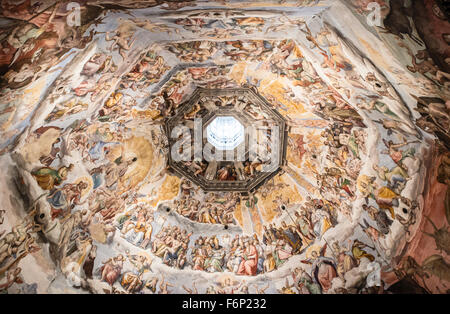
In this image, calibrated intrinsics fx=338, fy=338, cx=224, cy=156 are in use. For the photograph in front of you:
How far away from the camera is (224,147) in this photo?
489 inches

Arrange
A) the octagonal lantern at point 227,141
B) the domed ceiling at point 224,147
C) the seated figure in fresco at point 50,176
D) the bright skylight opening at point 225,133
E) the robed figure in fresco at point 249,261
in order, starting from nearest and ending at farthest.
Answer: the domed ceiling at point 224,147, the seated figure in fresco at point 50,176, the octagonal lantern at point 227,141, the robed figure in fresco at point 249,261, the bright skylight opening at point 225,133

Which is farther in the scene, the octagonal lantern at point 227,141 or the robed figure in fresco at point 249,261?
the robed figure in fresco at point 249,261

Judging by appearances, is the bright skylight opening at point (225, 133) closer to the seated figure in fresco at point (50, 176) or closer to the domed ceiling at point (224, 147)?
→ the domed ceiling at point (224, 147)

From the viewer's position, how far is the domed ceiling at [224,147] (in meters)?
6.53

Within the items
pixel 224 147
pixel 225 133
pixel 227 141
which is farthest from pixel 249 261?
pixel 225 133

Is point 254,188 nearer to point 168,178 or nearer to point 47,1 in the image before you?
point 168,178

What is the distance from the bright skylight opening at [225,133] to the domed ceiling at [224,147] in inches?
3.3

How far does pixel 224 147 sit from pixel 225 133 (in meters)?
0.80

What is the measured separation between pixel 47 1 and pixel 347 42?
18.5 ft

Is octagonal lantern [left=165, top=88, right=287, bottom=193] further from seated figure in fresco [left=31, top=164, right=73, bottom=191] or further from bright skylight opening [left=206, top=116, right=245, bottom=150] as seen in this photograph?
seated figure in fresco [left=31, top=164, right=73, bottom=191]

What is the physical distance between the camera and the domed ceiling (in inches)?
257

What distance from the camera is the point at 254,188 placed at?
39.7ft

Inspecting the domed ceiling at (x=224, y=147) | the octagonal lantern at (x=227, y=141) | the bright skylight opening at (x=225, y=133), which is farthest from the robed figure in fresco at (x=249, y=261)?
the bright skylight opening at (x=225, y=133)

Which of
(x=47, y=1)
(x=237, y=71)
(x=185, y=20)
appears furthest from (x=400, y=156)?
(x=47, y=1)
